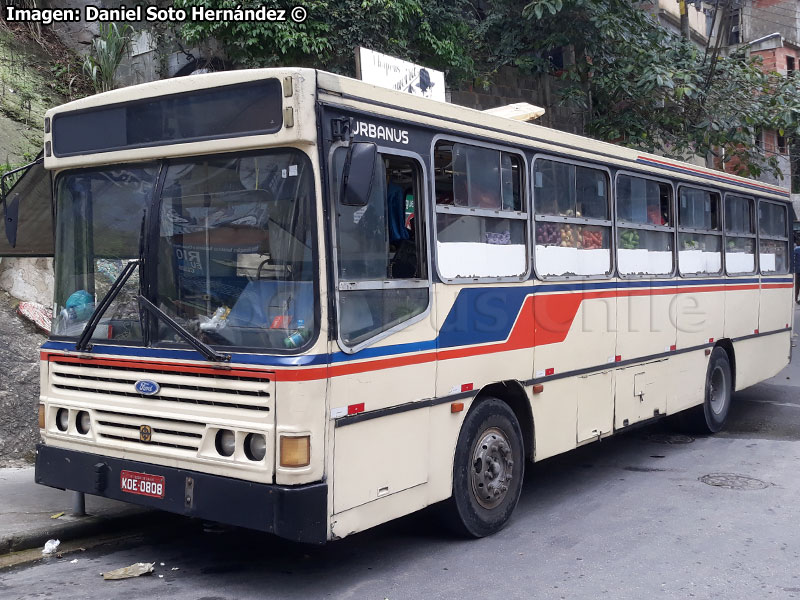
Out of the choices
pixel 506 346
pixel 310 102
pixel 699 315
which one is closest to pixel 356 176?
pixel 310 102

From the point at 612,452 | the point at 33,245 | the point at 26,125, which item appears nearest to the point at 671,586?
the point at 612,452

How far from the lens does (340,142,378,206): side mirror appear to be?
459 centimetres

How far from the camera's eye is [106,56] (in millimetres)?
13656

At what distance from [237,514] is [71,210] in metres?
2.31

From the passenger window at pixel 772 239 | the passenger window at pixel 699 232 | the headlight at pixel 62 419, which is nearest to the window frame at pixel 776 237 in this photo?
the passenger window at pixel 772 239

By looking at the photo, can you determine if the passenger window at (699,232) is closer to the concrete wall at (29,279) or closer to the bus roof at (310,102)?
the bus roof at (310,102)

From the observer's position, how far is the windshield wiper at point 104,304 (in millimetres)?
5098

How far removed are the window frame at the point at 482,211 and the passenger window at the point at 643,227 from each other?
1.63 metres

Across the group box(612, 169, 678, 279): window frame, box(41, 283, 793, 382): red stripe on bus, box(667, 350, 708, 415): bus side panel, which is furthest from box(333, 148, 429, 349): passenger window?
box(667, 350, 708, 415): bus side panel

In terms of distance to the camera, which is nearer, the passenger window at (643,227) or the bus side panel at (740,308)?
the passenger window at (643,227)

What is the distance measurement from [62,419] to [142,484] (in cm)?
84

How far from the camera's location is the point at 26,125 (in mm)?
12781

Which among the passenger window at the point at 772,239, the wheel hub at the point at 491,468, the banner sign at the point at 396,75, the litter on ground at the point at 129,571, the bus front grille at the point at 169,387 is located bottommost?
the litter on ground at the point at 129,571

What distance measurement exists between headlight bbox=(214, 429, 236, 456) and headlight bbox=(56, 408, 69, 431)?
127 cm
